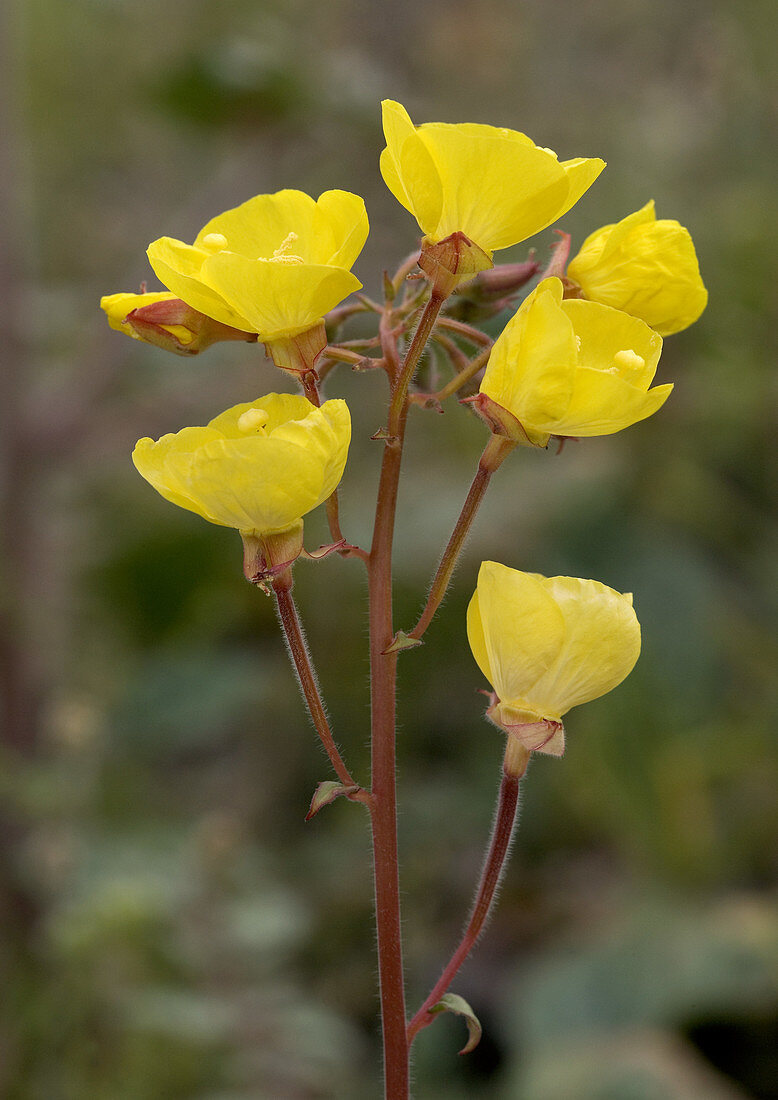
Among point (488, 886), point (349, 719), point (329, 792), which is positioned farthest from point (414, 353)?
point (349, 719)

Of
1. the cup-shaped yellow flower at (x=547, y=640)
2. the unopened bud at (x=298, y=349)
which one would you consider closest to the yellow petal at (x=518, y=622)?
the cup-shaped yellow flower at (x=547, y=640)

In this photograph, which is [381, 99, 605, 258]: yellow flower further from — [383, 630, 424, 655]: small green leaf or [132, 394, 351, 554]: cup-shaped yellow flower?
Answer: [383, 630, 424, 655]: small green leaf

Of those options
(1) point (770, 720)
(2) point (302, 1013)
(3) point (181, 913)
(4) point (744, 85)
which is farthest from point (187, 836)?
(4) point (744, 85)

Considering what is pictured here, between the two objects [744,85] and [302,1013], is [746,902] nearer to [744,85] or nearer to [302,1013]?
[302,1013]

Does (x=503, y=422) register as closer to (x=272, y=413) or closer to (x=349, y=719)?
(x=272, y=413)

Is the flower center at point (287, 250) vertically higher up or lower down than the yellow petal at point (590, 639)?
higher up

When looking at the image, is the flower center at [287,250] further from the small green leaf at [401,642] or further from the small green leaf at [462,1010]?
the small green leaf at [462,1010]

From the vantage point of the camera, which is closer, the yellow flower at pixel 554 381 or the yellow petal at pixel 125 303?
the yellow flower at pixel 554 381
